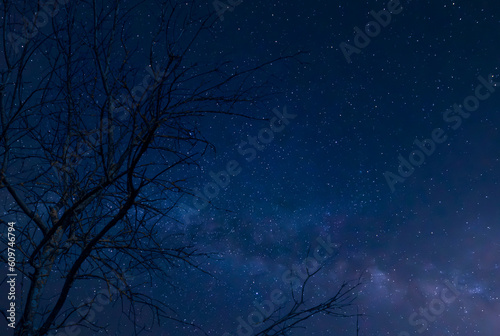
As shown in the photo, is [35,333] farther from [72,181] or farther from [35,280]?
[72,181]

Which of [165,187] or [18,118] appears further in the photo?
[18,118]

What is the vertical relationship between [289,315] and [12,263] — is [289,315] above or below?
below

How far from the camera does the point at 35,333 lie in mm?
2430

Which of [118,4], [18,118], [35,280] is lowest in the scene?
[35,280]

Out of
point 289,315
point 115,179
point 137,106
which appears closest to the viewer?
point 137,106

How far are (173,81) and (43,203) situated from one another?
1.15m

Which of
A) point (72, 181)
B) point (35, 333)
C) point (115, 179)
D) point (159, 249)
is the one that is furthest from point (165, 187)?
point (35, 333)

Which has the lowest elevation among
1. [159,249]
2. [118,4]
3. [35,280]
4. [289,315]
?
[289,315]

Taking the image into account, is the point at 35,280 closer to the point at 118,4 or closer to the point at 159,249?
the point at 159,249

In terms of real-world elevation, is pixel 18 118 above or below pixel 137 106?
above

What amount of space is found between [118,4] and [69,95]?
2.08 ft

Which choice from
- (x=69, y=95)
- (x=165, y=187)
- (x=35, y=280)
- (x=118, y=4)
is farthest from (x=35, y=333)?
(x=118, y=4)

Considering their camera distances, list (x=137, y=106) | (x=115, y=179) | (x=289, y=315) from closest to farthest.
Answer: (x=137, y=106) < (x=115, y=179) < (x=289, y=315)

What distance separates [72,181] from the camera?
8.55 ft
